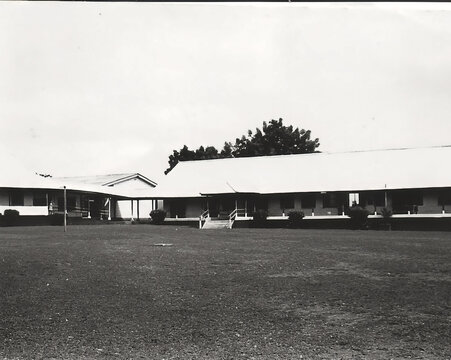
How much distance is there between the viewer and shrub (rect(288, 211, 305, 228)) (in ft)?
133

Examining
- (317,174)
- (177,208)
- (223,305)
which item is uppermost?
(317,174)

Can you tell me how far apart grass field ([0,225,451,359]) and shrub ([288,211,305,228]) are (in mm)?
21907

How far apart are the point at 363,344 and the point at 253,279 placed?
16.8 ft

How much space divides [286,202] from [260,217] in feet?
11.9

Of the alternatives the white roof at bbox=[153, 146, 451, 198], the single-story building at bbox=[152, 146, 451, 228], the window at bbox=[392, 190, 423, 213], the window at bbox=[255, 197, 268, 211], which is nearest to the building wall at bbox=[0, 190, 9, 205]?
the white roof at bbox=[153, 146, 451, 198]

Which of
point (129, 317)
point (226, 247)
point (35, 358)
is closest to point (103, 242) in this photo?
point (226, 247)

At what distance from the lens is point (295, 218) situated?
40750 millimetres

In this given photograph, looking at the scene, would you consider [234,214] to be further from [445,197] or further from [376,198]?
[445,197]

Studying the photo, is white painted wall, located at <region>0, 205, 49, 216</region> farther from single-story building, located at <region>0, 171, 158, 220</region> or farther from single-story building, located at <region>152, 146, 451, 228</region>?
single-story building, located at <region>152, 146, 451, 228</region>

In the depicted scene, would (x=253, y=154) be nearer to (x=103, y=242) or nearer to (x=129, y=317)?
(x=103, y=242)

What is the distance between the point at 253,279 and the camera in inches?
551

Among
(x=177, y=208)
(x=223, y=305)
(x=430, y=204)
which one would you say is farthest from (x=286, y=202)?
(x=223, y=305)

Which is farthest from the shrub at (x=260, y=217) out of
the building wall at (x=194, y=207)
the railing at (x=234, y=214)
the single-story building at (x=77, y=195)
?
the single-story building at (x=77, y=195)

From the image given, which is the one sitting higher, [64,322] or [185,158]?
[185,158]
